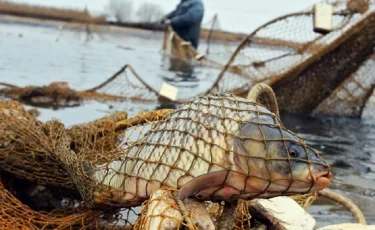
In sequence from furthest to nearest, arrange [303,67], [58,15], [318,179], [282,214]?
[58,15] → [303,67] → [282,214] → [318,179]

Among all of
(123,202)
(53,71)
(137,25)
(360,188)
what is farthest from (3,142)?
(137,25)

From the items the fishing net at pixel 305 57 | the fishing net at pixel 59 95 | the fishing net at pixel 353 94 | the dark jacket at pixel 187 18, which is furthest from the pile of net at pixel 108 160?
the dark jacket at pixel 187 18

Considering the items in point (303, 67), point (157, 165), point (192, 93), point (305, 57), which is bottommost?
point (192, 93)

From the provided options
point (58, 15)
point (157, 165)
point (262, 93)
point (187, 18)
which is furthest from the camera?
point (58, 15)

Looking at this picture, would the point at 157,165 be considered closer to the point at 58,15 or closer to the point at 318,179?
the point at 318,179

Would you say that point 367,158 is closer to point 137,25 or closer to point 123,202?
point 123,202

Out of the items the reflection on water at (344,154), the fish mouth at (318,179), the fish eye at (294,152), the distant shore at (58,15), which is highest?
the fish eye at (294,152)

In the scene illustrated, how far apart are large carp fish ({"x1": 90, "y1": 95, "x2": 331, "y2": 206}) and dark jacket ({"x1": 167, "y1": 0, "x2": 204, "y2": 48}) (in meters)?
17.0

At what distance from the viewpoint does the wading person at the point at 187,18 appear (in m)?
19.9

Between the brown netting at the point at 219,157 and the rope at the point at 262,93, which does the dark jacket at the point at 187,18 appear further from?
the brown netting at the point at 219,157

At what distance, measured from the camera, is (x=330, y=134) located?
365 inches

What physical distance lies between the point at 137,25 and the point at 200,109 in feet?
119

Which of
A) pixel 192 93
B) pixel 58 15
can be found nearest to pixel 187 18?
pixel 192 93

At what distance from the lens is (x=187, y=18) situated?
65.2ft
